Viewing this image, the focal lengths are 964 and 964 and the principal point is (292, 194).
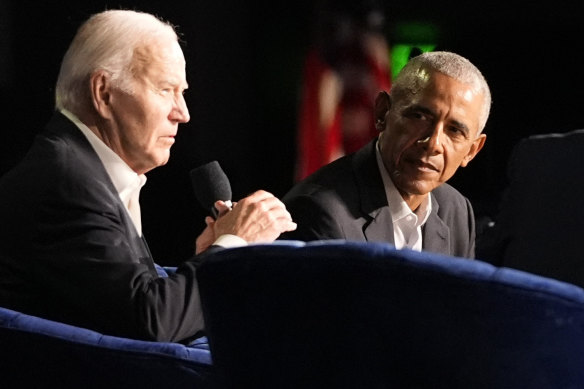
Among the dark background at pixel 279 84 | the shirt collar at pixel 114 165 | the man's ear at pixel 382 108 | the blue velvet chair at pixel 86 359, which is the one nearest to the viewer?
the blue velvet chair at pixel 86 359

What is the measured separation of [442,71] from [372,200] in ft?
1.18

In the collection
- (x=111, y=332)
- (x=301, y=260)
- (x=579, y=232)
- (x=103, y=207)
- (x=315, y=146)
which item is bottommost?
(x=315, y=146)

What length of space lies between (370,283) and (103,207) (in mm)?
923

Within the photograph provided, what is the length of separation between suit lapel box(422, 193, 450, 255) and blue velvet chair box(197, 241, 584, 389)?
1.33 metres

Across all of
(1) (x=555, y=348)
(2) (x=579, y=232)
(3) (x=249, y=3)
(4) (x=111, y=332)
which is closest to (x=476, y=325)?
(1) (x=555, y=348)

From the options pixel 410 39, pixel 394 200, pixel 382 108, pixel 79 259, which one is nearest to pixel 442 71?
pixel 382 108

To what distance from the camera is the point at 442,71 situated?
90.7 inches

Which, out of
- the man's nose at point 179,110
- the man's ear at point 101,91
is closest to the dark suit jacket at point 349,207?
the man's nose at point 179,110

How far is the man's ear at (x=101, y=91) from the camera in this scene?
6.50ft

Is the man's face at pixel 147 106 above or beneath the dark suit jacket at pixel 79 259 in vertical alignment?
above

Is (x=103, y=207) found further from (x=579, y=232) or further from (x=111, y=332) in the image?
(x=579, y=232)

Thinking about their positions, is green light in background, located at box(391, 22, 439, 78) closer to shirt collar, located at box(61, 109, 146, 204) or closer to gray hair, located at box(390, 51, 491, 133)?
gray hair, located at box(390, 51, 491, 133)

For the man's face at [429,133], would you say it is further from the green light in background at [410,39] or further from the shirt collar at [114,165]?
the green light in background at [410,39]

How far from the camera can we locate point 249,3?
4496mm
